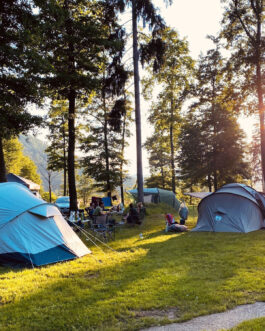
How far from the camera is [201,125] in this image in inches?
1091

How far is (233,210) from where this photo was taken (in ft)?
36.7

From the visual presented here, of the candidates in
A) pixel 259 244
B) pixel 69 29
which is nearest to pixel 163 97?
pixel 69 29

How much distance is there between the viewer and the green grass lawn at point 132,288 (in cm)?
395

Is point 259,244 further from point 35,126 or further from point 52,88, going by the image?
point 52,88

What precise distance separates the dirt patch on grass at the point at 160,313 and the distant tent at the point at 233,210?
24.8ft

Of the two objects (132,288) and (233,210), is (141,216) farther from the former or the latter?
(132,288)

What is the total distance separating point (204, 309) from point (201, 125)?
25.1 m

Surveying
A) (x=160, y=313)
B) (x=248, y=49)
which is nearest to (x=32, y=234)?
(x=160, y=313)

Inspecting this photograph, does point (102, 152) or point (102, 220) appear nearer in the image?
point (102, 220)

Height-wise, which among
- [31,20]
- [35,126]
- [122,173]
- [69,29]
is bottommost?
[122,173]

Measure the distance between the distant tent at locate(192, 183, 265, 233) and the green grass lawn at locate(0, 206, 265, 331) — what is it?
280 cm

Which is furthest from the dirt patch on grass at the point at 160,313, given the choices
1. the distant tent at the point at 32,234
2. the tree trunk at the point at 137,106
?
the tree trunk at the point at 137,106

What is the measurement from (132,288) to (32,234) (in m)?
3.29

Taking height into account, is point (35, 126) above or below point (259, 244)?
above
